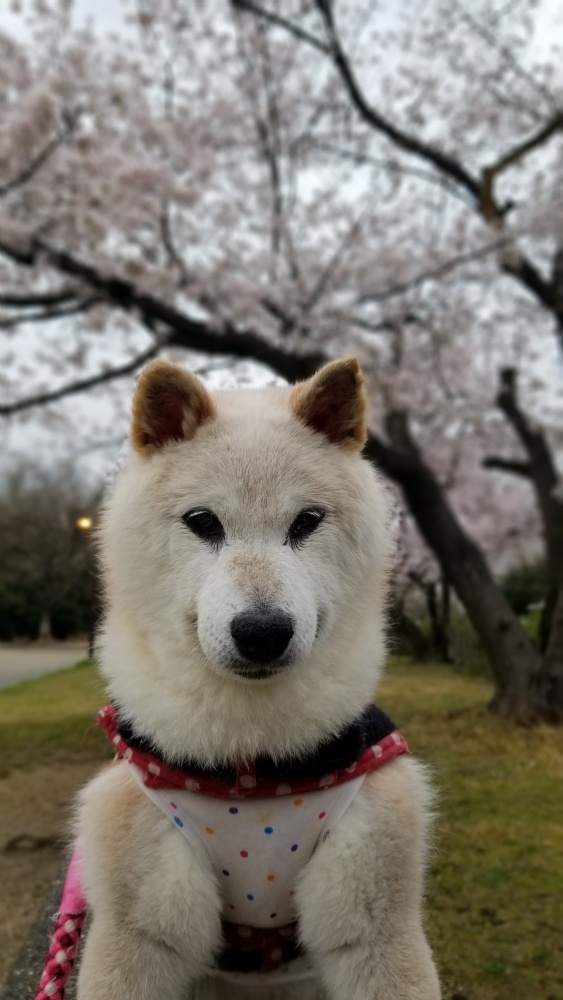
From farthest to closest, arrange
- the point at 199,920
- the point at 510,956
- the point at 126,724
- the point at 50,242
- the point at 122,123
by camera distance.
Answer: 1. the point at 122,123
2. the point at 50,242
3. the point at 510,956
4. the point at 126,724
5. the point at 199,920

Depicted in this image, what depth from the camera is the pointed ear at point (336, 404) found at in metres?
1.19

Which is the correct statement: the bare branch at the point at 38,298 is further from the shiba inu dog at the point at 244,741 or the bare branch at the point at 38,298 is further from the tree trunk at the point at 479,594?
the shiba inu dog at the point at 244,741

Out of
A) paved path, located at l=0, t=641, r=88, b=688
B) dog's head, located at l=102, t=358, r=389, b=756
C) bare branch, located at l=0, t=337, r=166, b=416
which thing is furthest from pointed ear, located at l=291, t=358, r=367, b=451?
bare branch, located at l=0, t=337, r=166, b=416

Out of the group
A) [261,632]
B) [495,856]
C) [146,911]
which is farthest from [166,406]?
[495,856]

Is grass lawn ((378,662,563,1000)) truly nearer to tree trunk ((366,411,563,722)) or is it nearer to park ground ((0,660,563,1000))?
park ground ((0,660,563,1000))

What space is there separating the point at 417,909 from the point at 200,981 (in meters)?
0.45

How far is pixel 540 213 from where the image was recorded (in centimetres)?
754

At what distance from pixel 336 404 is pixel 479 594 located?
496 centimetres

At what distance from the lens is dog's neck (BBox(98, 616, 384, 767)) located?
3.64 feet

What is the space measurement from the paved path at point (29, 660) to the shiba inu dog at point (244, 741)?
65.9 inches

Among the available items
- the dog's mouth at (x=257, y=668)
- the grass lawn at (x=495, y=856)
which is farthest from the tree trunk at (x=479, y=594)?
the dog's mouth at (x=257, y=668)

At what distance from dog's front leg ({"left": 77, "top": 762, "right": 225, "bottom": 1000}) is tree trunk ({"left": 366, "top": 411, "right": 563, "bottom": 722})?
4.47 meters

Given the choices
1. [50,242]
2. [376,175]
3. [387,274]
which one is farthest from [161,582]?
[376,175]

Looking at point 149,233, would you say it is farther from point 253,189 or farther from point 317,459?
point 317,459
